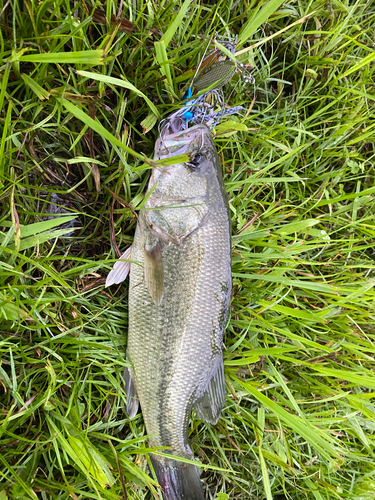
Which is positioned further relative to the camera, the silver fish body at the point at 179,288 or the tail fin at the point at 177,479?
the tail fin at the point at 177,479

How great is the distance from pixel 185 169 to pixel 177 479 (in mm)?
1873

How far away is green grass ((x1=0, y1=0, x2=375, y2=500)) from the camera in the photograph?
142cm

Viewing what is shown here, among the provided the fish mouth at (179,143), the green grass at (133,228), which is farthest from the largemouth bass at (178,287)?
the green grass at (133,228)

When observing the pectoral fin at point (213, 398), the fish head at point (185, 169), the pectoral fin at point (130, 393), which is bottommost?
the pectoral fin at point (130, 393)

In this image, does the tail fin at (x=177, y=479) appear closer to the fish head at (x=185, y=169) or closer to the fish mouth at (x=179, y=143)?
the fish head at (x=185, y=169)

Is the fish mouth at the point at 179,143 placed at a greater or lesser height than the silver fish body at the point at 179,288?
greater

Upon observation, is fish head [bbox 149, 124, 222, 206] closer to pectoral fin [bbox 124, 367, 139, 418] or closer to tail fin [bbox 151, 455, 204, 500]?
pectoral fin [bbox 124, 367, 139, 418]

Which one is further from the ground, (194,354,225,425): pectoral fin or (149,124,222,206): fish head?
(149,124,222,206): fish head

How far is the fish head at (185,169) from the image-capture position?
5.46 ft

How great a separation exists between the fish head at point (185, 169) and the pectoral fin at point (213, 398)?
1.00 m

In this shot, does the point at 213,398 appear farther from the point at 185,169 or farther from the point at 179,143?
the point at 179,143

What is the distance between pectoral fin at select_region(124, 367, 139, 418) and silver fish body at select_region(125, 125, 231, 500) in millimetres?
33

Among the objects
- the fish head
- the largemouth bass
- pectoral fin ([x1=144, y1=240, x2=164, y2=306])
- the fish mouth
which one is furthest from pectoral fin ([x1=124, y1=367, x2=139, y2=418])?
the fish mouth

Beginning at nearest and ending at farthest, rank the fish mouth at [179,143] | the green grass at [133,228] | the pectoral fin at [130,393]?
1. the green grass at [133,228]
2. the fish mouth at [179,143]
3. the pectoral fin at [130,393]
